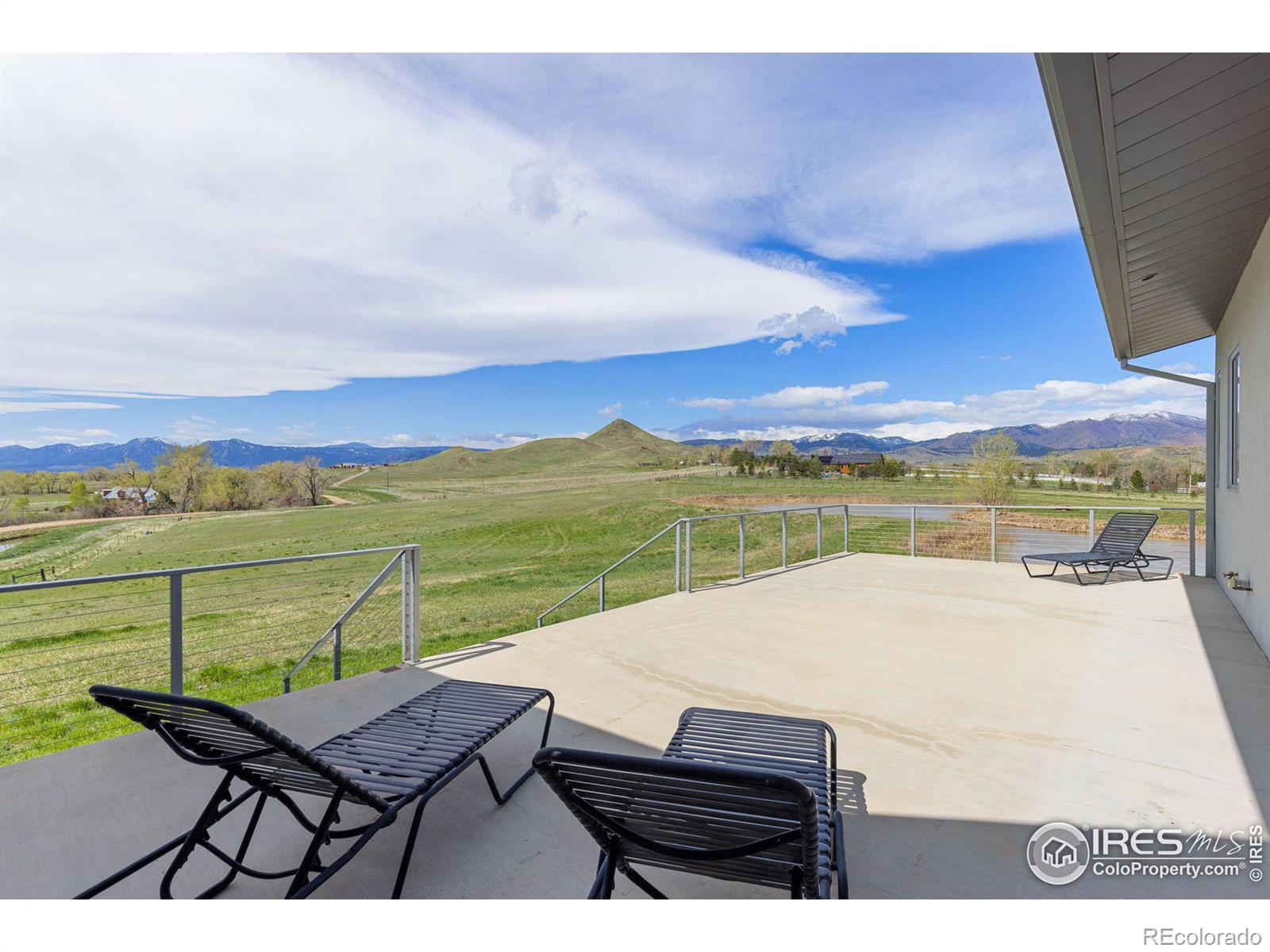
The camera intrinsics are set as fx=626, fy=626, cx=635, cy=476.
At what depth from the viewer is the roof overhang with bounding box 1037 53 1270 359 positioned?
2031 millimetres

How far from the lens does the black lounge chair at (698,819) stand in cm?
124

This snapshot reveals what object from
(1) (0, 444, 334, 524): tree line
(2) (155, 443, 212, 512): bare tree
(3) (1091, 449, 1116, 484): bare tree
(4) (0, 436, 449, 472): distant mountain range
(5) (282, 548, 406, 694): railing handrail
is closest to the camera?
(5) (282, 548, 406, 694): railing handrail

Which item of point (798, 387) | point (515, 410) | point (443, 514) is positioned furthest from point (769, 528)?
point (515, 410)

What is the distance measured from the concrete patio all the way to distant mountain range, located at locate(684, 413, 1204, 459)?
7510 mm

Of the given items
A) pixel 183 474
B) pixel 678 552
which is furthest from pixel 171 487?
pixel 678 552

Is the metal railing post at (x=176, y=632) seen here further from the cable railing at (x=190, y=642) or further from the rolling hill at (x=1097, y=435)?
the rolling hill at (x=1097, y=435)

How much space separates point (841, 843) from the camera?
5.83 feet

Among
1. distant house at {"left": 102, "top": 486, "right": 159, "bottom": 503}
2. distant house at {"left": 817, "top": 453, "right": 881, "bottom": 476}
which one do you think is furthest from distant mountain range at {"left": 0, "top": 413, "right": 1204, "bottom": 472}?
distant house at {"left": 102, "top": 486, "right": 159, "bottom": 503}

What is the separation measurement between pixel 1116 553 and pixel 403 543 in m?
29.7

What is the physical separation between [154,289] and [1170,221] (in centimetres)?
4377

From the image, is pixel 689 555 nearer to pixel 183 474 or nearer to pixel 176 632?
pixel 176 632

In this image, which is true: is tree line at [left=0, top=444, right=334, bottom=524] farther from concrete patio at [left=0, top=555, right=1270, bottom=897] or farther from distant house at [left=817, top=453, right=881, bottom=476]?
concrete patio at [left=0, top=555, right=1270, bottom=897]

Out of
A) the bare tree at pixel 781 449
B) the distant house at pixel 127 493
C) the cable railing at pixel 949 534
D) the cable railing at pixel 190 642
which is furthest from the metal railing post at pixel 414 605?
the distant house at pixel 127 493
